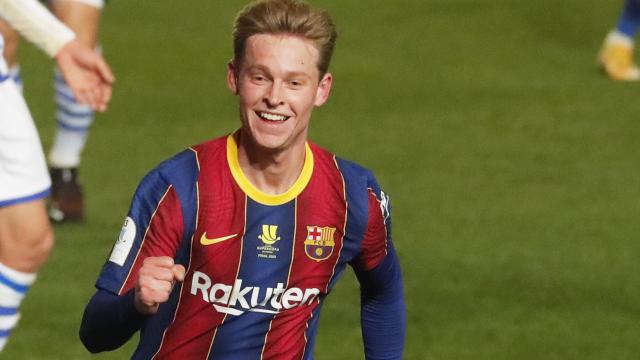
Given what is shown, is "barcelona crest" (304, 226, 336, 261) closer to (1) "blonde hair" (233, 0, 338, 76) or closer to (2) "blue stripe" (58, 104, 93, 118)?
(1) "blonde hair" (233, 0, 338, 76)

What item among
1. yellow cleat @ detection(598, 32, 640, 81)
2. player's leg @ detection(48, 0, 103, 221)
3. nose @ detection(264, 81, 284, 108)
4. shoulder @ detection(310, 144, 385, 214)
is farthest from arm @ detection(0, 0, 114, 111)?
yellow cleat @ detection(598, 32, 640, 81)

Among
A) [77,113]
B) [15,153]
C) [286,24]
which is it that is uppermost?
[286,24]

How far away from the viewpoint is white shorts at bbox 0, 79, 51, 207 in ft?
16.7

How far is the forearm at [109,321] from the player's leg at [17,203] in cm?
99

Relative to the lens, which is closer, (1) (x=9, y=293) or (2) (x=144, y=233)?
(2) (x=144, y=233)

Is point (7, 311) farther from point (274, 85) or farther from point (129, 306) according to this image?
point (274, 85)

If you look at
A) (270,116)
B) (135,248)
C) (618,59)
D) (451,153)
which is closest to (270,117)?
(270,116)

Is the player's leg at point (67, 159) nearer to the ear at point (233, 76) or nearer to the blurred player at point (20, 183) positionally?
the blurred player at point (20, 183)

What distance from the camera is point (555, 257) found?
25.0 feet

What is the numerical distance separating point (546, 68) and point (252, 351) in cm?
807

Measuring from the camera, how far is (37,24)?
16.5 ft

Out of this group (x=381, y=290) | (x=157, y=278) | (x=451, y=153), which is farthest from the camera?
(x=451, y=153)

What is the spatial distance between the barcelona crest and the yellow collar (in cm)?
10

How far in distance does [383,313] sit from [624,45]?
7557mm
